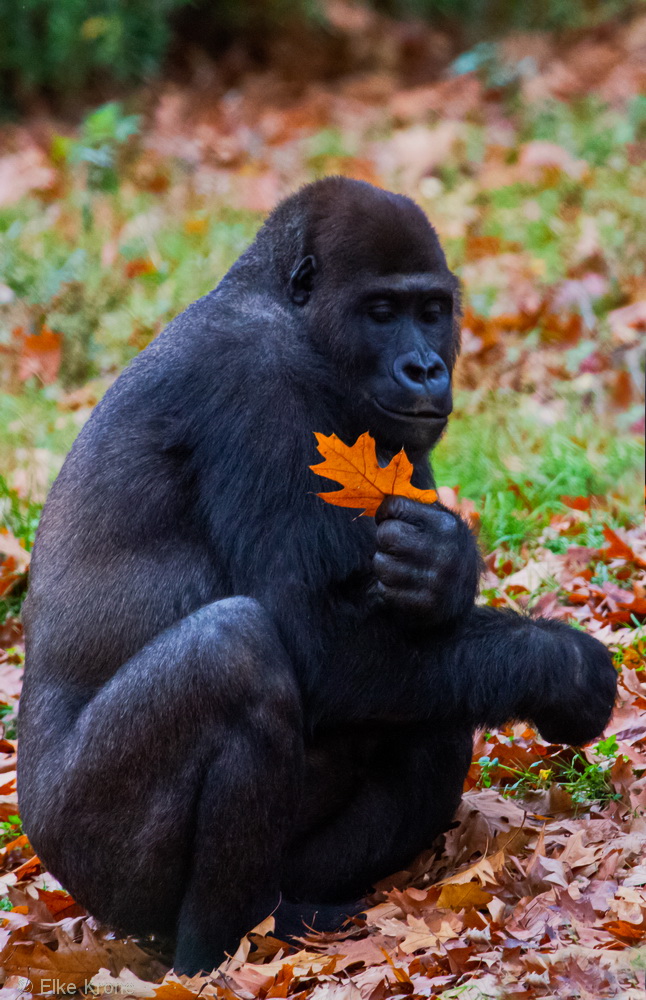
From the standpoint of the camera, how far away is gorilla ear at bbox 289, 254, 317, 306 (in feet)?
14.0

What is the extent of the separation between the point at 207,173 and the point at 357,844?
8.95m

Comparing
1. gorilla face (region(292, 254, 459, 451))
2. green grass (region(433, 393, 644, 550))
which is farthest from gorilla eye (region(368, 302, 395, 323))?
green grass (region(433, 393, 644, 550))

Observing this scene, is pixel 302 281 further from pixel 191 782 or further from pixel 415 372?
pixel 191 782

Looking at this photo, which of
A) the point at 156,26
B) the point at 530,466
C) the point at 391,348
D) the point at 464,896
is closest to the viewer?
the point at 464,896

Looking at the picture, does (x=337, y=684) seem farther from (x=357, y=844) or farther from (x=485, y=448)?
(x=485, y=448)

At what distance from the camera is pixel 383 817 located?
4.17 m

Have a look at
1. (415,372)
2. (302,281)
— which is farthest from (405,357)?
(302,281)

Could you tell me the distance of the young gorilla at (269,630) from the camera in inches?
141

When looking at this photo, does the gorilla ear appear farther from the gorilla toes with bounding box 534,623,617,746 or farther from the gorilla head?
the gorilla toes with bounding box 534,623,617,746

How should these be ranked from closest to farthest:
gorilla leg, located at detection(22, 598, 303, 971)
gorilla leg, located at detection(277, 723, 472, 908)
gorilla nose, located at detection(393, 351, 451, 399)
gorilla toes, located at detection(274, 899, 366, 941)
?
1. gorilla leg, located at detection(22, 598, 303, 971)
2. gorilla toes, located at detection(274, 899, 366, 941)
3. gorilla nose, located at detection(393, 351, 451, 399)
4. gorilla leg, located at detection(277, 723, 472, 908)

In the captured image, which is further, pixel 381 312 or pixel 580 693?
pixel 381 312

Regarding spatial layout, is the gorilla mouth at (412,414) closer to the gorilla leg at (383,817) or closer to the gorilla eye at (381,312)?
the gorilla eye at (381,312)

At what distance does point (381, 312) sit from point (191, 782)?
1.65m

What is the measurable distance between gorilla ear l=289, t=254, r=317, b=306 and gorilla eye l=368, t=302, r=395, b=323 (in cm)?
26
